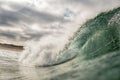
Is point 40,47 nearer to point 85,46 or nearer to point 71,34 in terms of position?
point 71,34

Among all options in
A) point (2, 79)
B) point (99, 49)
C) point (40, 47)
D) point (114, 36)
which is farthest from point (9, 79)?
point (40, 47)

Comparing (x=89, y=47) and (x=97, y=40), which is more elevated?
(x=97, y=40)

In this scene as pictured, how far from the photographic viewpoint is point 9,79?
11695mm

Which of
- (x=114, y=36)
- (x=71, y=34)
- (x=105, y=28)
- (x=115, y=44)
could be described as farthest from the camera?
(x=71, y=34)

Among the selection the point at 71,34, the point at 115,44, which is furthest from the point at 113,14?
the point at 71,34

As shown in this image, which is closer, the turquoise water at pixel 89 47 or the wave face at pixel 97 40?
the turquoise water at pixel 89 47

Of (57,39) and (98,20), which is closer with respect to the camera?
(98,20)

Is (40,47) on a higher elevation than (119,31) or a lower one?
higher

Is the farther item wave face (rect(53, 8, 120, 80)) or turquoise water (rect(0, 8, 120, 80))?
wave face (rect(53, 8, 120, 80))

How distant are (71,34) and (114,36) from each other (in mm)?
6134

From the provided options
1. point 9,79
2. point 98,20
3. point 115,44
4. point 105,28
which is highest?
point 98,20

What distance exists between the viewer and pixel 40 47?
2469cm

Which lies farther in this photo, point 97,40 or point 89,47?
point 89,47

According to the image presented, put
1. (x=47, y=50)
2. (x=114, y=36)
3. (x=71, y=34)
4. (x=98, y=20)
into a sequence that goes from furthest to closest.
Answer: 1. (x=47, y=50)
2. (x=71, y=34)
3. (x=98, y=20)
4. (x=114, y=36)
